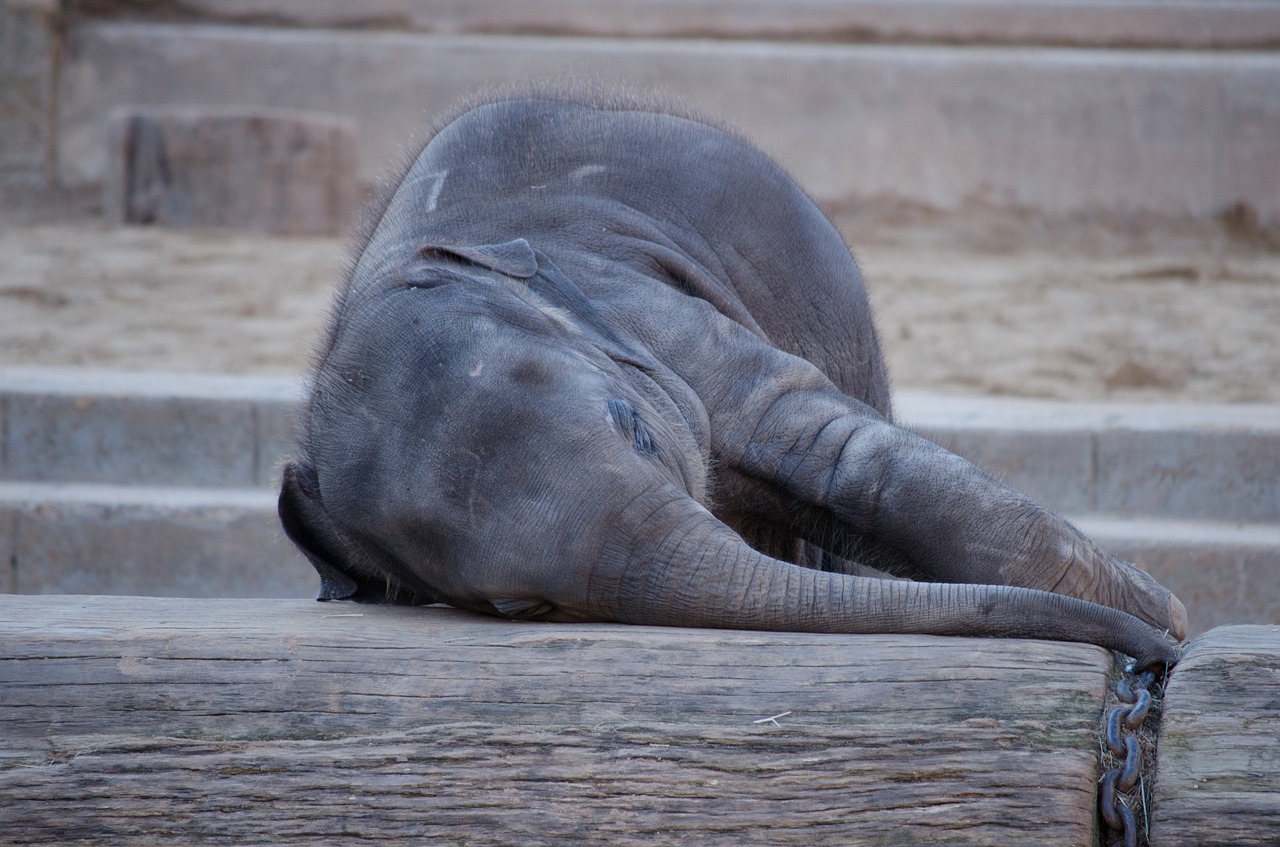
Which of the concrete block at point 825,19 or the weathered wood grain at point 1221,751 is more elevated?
the concrete block at point 825,19

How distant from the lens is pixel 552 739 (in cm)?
190

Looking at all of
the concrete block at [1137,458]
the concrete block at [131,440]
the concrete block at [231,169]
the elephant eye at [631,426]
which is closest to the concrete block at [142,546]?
the concrete block at [131,440]

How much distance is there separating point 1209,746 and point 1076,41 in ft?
26.6

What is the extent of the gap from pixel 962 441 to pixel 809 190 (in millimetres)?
953

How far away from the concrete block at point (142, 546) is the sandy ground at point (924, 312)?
1.38 meters

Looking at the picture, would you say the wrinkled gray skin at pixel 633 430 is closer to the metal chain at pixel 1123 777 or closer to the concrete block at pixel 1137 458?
the metal chain at pixel 1123 777

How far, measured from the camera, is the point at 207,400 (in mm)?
4695

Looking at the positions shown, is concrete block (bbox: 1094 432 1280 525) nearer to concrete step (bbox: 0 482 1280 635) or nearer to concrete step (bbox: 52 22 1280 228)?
concrete step (bbox: 0 482 1280 635)

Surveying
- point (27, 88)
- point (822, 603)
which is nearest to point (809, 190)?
point (822, 603)

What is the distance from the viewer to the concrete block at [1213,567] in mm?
4082

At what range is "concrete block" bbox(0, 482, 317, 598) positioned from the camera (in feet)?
14.6

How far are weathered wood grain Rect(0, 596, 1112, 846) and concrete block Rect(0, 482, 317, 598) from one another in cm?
238

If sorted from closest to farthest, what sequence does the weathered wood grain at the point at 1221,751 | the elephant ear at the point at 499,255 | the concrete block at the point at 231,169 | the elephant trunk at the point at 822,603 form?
the weathered wood grain at the point at 1221,751, the elephant trunk at the point at 822,603, the elephant ear at the point at 499,255, the concrete block at the point at 231,169

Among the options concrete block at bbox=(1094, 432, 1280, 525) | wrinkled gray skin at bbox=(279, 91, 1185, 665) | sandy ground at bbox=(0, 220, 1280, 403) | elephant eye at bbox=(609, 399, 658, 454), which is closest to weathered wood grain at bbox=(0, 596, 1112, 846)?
wrinkled gray skin at bbox=(279, 91, 1185, 665)
